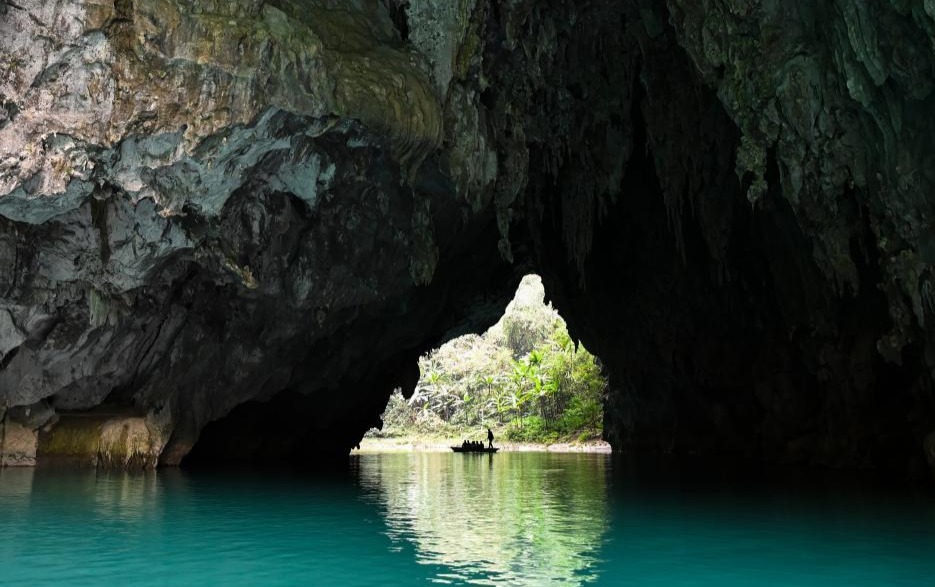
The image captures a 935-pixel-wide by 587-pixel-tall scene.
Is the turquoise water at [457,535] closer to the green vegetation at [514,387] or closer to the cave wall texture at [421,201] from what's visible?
the cave wall texture at [421,201]

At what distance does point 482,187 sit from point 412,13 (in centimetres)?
286

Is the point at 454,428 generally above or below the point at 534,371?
below

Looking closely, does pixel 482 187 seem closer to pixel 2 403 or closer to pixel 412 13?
pixel 412 13

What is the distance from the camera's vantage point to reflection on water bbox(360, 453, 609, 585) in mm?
5988

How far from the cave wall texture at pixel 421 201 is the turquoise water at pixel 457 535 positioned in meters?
3.39

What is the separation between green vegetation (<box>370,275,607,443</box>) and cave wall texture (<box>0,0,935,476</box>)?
1666cm

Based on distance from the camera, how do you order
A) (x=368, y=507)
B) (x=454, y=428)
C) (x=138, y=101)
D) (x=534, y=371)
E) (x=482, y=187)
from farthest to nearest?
1. (x=454, y=428)
2. (x=534, y=371)
3. (x=482, y=187)
4. (x=368, y=507)
5. (x=138, y=101)

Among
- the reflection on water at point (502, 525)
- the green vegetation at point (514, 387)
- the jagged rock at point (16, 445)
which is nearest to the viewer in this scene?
the reflection on water at point (502, 525)

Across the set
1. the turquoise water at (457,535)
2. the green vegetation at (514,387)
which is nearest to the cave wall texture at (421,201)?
the turquoise water at (457,535)

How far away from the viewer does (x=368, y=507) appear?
34.6 ft

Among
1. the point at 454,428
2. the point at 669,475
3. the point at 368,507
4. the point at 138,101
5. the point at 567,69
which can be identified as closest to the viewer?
the point at 138,101

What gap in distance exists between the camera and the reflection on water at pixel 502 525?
5.99 m

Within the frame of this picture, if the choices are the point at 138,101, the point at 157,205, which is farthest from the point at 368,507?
the point at 138,101

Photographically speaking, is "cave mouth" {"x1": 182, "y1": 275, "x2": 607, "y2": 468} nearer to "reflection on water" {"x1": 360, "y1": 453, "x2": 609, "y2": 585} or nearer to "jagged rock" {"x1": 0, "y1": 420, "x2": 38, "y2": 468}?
"jagged rock" {"x1": 0, "y1": 420, "x2": 38, "y2": 468}
